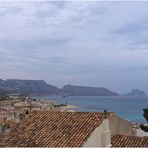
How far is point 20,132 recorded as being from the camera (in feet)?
47.5

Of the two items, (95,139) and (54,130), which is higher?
(54,130)

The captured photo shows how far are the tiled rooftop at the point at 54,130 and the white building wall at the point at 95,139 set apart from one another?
131mm

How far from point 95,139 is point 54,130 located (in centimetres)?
155

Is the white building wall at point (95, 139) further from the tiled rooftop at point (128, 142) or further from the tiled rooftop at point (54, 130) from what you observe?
the tiled rooftop at point (128, 142)

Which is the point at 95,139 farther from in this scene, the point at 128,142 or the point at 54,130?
the point at 128,142

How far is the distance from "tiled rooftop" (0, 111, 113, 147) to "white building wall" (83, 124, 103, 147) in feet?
0.43

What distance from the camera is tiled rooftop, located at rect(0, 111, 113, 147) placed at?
1334 cm

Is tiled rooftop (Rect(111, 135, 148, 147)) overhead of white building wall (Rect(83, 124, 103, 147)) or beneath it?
beneath

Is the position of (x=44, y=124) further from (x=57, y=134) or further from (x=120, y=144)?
(x=120, y=144)

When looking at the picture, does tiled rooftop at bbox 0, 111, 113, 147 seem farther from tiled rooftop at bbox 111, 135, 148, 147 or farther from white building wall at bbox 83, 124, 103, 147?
tiled rooftop at bbox 111, 135, 148, 147

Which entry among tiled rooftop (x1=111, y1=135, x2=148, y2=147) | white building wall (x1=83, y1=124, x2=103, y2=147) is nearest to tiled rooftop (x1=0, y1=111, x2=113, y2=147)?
white building wall (x1=83, y1=124, x2=103, y2=147)

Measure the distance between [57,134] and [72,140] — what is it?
751 millimetres

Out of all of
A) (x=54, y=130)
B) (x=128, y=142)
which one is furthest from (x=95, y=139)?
(x=128, y=142)

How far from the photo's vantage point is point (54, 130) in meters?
14.2
